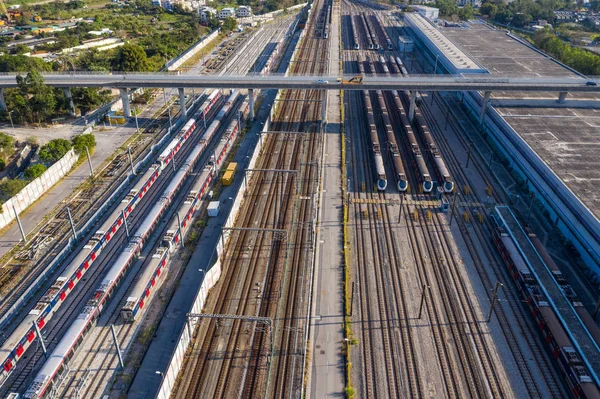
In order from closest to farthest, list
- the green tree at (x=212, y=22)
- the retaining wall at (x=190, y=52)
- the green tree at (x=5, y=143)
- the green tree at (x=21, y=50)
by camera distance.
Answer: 1. the green tree at (x=5, y=143)
2. the retaining wall at (x=190, y=52)
3. the green tree at (x=21, y=50)
4. the green tree at (x=212, y=22)

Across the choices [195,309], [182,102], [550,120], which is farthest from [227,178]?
[550,120]

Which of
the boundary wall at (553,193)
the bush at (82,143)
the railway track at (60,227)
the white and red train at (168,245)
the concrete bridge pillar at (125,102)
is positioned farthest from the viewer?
the concrete bridge pillar at (125,102)

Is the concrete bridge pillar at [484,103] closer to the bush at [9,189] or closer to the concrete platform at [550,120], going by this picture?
the concrete platform at [550,120]

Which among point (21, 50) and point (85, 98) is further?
point (21, 50)

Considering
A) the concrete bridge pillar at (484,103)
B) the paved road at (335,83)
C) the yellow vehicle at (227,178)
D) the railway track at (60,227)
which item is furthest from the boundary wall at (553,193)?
the railway track at (60,227)

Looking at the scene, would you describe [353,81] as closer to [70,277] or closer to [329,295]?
[329,295]

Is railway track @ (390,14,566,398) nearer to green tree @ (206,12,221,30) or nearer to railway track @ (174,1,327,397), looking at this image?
railway track @ (174,1,327,397)
